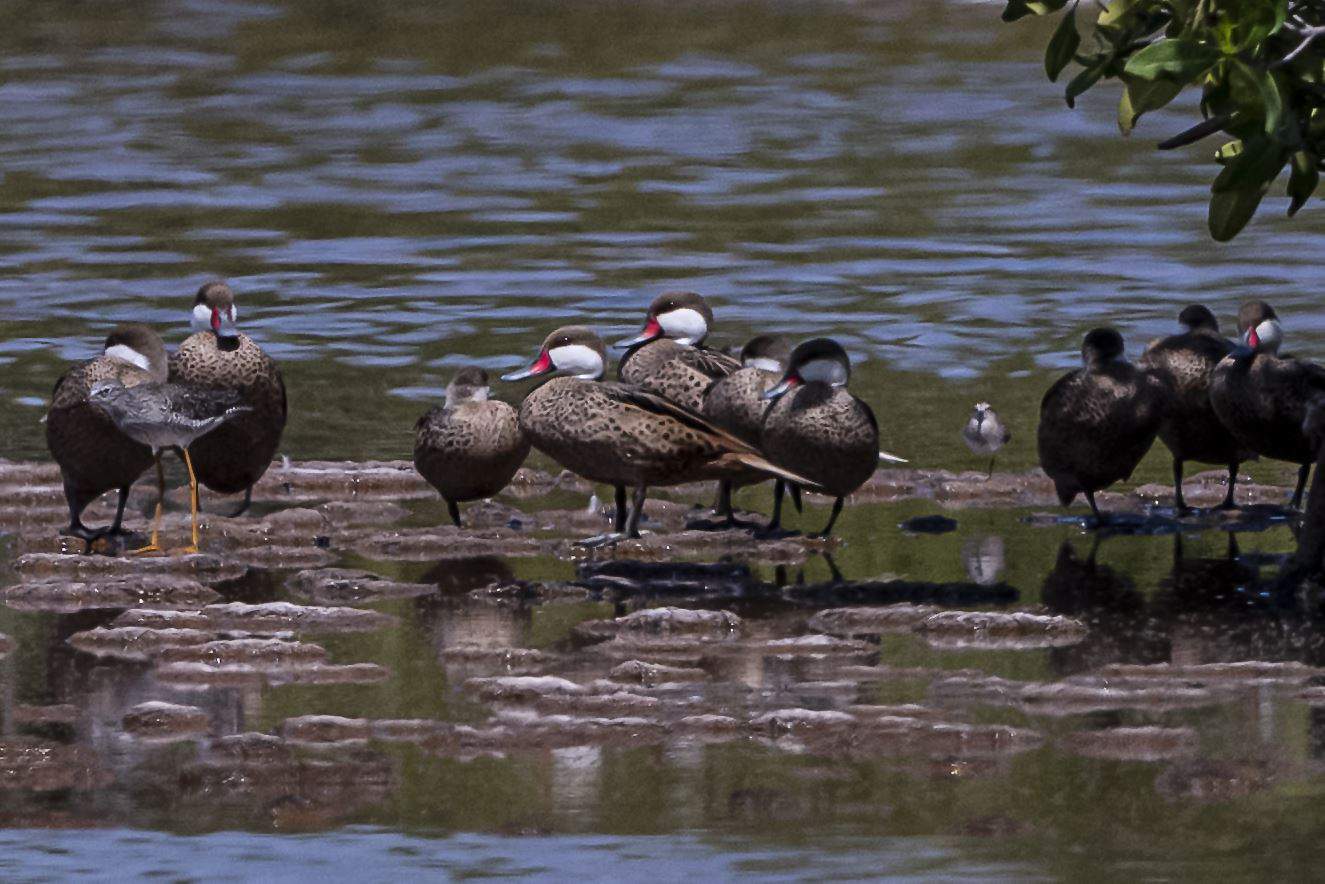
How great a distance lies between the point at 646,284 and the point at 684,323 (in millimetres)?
4881

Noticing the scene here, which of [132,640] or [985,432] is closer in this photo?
[132,640]

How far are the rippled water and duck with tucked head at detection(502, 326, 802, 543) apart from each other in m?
0.60

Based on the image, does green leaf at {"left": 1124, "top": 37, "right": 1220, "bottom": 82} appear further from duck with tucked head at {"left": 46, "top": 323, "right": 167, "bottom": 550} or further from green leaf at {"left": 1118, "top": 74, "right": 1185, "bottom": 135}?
duck with tucked head at {"left": 46, "top": 323, "right": 167, "bottom": 550}

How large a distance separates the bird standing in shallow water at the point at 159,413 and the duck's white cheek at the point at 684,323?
2.92 m

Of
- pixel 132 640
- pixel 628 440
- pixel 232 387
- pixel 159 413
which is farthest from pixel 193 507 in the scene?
pixel 132 640

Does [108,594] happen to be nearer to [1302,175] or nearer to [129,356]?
[129,356]

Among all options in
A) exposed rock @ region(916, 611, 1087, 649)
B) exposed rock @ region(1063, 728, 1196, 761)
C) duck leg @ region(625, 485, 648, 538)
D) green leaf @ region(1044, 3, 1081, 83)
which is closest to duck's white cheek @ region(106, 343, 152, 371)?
duck leg @ region(625, 485, 648, 538)

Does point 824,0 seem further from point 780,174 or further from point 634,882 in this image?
point 634,882

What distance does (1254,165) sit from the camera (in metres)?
8.59

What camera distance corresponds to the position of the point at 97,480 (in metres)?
11.2

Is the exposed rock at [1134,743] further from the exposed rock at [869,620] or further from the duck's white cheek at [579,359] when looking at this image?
the duck's white cheek at [579,359]

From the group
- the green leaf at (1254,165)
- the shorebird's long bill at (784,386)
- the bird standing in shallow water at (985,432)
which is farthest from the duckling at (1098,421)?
the green leaf at (1254,165)

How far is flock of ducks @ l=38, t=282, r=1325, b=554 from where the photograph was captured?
35.7ft

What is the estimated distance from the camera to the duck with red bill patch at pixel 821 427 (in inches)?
440
